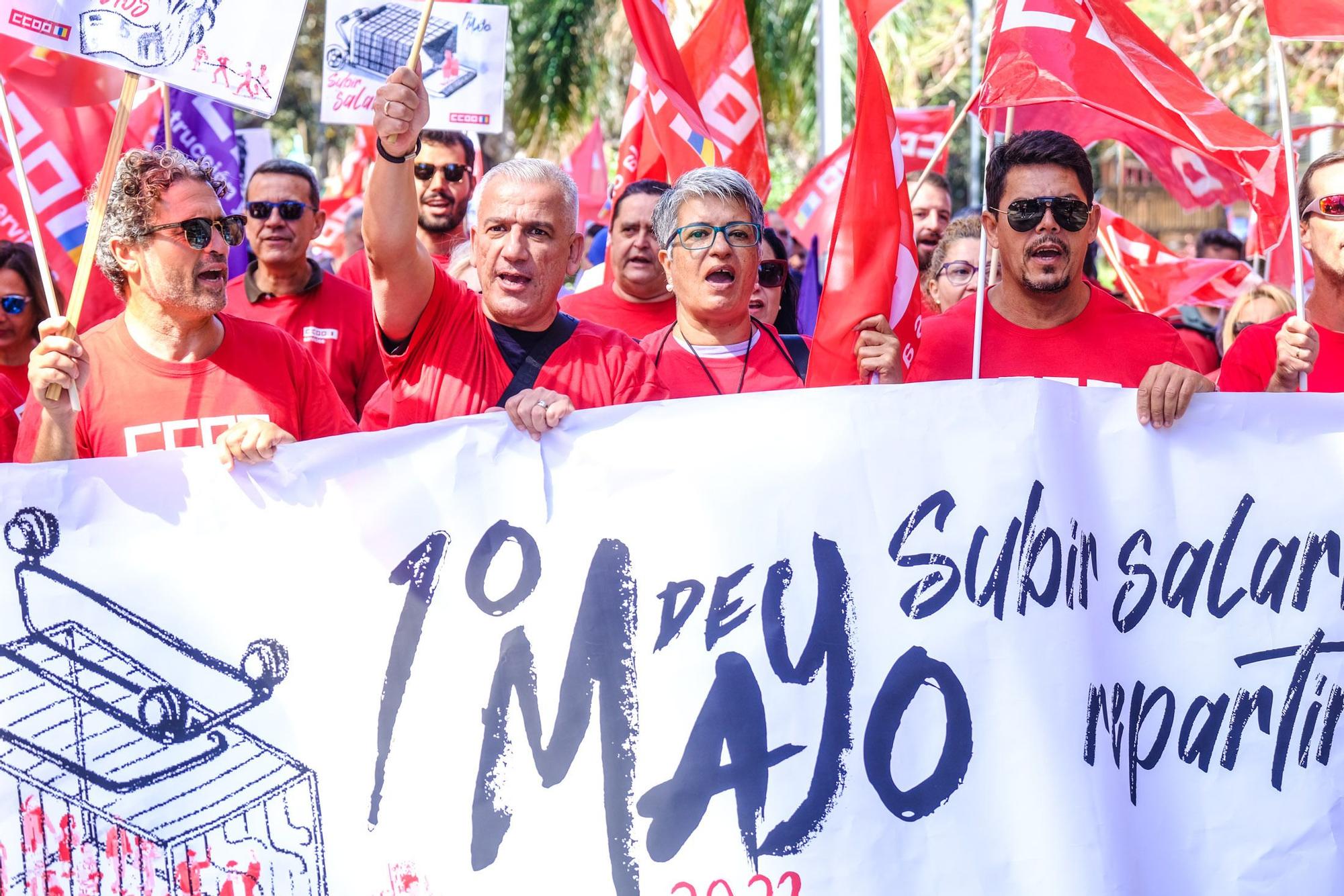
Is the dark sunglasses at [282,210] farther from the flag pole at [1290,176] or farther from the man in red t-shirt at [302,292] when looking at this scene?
the flag pole at [1290,176]

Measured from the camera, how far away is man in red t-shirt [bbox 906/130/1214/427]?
12.0 feet

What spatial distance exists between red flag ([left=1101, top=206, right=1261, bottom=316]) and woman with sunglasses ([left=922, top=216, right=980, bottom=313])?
2523mm

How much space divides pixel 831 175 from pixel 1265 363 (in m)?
3.97

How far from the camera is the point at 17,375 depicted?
4.54 metres

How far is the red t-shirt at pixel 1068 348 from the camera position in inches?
144

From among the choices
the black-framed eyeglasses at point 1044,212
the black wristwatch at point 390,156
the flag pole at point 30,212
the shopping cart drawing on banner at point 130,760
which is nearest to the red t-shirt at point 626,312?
the black-framed eyeglasses at point 1044,212


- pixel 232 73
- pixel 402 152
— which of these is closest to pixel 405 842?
pixel 402 152

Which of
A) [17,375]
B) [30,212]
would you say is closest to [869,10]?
[30,212]

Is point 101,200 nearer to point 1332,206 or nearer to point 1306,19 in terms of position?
point 1306,19

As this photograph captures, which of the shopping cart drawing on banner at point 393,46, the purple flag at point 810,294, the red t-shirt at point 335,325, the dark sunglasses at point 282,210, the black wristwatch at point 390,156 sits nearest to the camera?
the black wristwatch at point 390,156

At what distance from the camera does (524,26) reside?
21141 millimetres

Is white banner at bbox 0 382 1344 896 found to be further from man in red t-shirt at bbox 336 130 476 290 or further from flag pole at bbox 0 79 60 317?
man in red t-shirt at bbox 336 130 476 290

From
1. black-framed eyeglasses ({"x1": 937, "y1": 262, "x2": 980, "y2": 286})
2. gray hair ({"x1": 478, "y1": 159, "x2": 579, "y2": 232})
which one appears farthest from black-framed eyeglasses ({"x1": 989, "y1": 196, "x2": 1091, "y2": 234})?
black-framed eyeglasses ({"x1": 937, "y1": 262, "x2": 980, "y2": 286})

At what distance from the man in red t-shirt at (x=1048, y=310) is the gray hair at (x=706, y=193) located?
54cm
